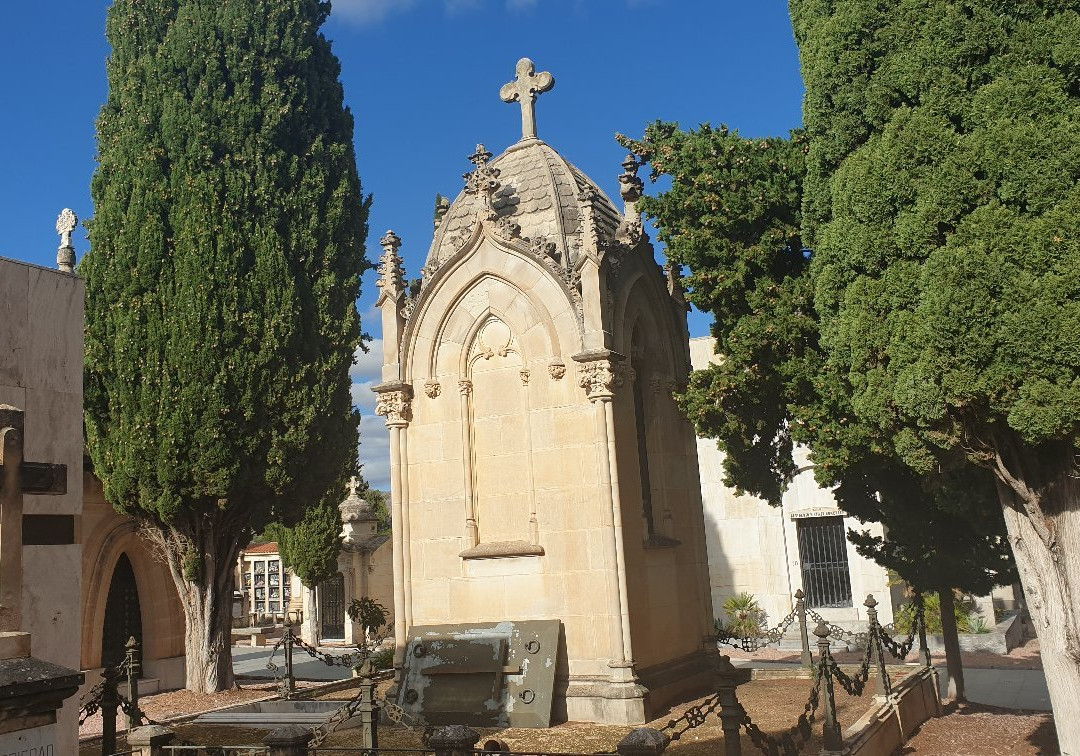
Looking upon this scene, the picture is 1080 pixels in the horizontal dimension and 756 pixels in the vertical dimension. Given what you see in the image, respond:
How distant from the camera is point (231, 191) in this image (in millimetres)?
19188

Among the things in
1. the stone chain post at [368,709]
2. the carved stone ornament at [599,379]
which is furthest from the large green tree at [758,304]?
the stone chain post at [368,709]

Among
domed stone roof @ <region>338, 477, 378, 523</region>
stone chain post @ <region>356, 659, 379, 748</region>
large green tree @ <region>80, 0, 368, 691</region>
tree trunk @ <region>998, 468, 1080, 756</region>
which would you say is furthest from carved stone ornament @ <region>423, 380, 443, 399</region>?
domed stone roof @ <region>338, 477, 378, 523</region>

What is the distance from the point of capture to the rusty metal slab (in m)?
11.8

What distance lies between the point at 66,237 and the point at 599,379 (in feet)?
40.2

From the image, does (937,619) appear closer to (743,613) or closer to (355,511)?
(743,613)

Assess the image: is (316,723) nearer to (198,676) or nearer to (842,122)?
(198,676)

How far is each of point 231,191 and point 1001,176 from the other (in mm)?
15637

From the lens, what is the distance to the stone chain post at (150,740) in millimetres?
8883

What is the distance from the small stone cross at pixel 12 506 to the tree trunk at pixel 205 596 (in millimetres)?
13734

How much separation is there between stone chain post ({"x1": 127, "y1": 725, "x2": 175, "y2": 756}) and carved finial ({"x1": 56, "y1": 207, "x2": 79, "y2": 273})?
452 inches

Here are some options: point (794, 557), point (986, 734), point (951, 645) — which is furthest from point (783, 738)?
point (794, 557)

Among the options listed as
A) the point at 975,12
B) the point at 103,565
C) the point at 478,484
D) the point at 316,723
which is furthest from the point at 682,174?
the point at 103,565

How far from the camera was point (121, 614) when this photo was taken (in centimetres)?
2094

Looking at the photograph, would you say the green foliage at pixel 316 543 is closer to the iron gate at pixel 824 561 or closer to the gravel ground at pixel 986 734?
the iron gate at pixel 824 561
